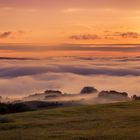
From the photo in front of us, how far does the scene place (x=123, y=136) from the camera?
25828mm

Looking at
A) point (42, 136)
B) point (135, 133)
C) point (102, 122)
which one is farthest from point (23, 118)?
point (135, 133)

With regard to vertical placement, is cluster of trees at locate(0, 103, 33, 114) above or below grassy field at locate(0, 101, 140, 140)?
above

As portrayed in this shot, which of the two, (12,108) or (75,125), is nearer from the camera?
(75,125)

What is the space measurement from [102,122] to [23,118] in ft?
22.7

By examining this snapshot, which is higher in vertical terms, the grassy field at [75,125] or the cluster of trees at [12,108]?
the cluster of trees at [12,108]

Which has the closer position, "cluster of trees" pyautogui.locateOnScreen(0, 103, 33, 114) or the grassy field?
the grassy field

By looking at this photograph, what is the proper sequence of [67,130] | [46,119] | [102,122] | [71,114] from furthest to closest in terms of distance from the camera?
[71,114] → [46,119] → [102,122] → [67,130]

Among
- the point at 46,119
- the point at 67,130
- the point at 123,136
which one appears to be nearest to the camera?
the point at 123,136

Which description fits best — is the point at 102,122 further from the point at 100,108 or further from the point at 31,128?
the point at 100,108

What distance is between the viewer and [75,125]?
31.2 m

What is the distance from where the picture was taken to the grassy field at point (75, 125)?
26469mm

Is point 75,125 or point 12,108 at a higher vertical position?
point 12,108

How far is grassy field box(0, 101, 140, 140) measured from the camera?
86.8 ft

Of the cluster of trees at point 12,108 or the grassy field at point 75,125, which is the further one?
the cluster of trees at point 12,108
